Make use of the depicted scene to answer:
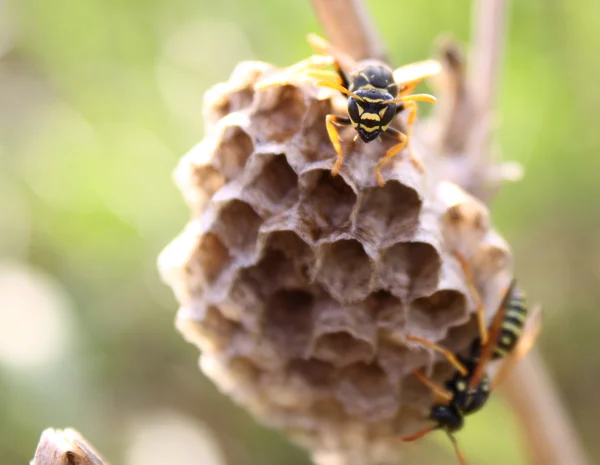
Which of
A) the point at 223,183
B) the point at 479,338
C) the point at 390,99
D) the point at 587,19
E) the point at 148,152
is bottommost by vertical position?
the point at 479,338

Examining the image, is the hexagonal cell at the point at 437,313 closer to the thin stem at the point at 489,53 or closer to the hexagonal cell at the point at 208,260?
the hexagonal cell at the point at 208,260

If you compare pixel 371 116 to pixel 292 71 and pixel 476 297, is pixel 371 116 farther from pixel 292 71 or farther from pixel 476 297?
pixel 476 297

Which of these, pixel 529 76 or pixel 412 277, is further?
pixel 529 76

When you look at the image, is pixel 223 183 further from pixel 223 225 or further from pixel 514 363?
pixel 514 363

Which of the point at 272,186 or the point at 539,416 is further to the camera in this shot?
the point at 539,416

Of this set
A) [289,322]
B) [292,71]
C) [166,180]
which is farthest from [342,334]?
[166,180]

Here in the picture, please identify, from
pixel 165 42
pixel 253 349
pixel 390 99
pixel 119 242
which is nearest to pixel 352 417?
pixel 253 349
